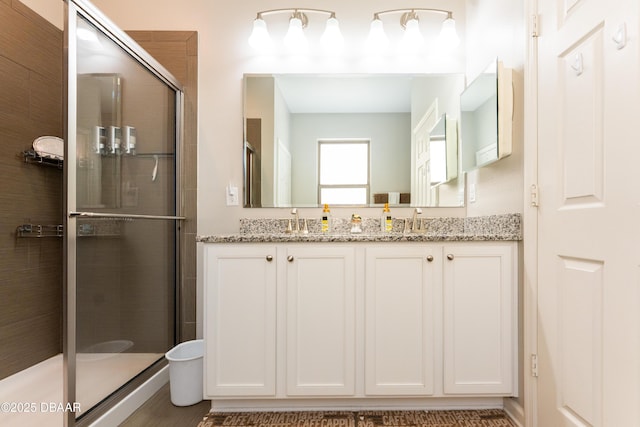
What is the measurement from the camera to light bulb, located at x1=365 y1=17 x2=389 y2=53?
86.5 inches

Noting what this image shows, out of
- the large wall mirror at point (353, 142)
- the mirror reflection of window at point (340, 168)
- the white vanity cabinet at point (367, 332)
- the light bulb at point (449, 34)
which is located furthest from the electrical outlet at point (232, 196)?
the light bulb at point (449, 34)

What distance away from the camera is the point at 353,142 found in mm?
2264

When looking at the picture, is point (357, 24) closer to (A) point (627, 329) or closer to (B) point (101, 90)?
(B) point (101, 90)

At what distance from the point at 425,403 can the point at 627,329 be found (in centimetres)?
99

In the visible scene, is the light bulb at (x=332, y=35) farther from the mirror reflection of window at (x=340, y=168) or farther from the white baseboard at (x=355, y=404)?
the white baseboard at (x=355, y=404)

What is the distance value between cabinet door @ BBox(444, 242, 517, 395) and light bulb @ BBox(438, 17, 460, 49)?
134 cm

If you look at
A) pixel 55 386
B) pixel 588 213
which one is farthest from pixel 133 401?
pixel 588 213

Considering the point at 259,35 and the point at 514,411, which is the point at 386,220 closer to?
the point at 514,411

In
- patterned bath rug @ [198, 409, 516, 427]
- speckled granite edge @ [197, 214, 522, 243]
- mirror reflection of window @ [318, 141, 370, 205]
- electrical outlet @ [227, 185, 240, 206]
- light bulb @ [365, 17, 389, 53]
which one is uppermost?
light bulb @ [365, 17, 389, 53]

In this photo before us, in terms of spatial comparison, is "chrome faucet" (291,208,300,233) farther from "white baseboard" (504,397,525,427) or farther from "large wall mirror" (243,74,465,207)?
"white baseboard" (504,397,525,427)

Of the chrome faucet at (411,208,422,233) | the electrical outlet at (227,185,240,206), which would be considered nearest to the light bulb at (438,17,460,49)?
the chrome faucet at (411,208,422,233)

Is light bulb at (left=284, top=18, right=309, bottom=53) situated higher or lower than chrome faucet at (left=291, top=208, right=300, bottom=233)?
higher

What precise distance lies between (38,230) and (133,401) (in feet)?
3.62

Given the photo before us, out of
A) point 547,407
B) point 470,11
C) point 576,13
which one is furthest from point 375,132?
point 547,407
